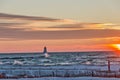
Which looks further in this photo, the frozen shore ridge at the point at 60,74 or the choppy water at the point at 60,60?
the choppy water at the point at 60,60

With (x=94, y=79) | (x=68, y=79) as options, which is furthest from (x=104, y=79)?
(x=68, y=79)

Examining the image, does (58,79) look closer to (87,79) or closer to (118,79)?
(87,79)

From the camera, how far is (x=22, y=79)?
40.3 meters

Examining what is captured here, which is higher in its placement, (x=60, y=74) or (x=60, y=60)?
(x=60, y=60)

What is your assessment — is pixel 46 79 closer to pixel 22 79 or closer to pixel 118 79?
pixel 22 79

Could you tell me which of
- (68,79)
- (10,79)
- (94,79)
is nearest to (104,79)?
(94,79)

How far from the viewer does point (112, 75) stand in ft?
146

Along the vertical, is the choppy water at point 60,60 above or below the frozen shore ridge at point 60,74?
above

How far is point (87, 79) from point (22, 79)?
21.8 ft

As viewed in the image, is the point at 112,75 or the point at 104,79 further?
the point at 112,75

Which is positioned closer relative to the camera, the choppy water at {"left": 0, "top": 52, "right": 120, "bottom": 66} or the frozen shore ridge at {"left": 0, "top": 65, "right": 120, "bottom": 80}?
the frozen shore ridge at {"left": 0, "top": 65, "right": 120, "bottom": 80}

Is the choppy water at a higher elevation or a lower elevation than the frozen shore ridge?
higher

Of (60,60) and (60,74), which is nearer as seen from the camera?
(60,74)

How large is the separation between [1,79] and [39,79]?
159 inches
